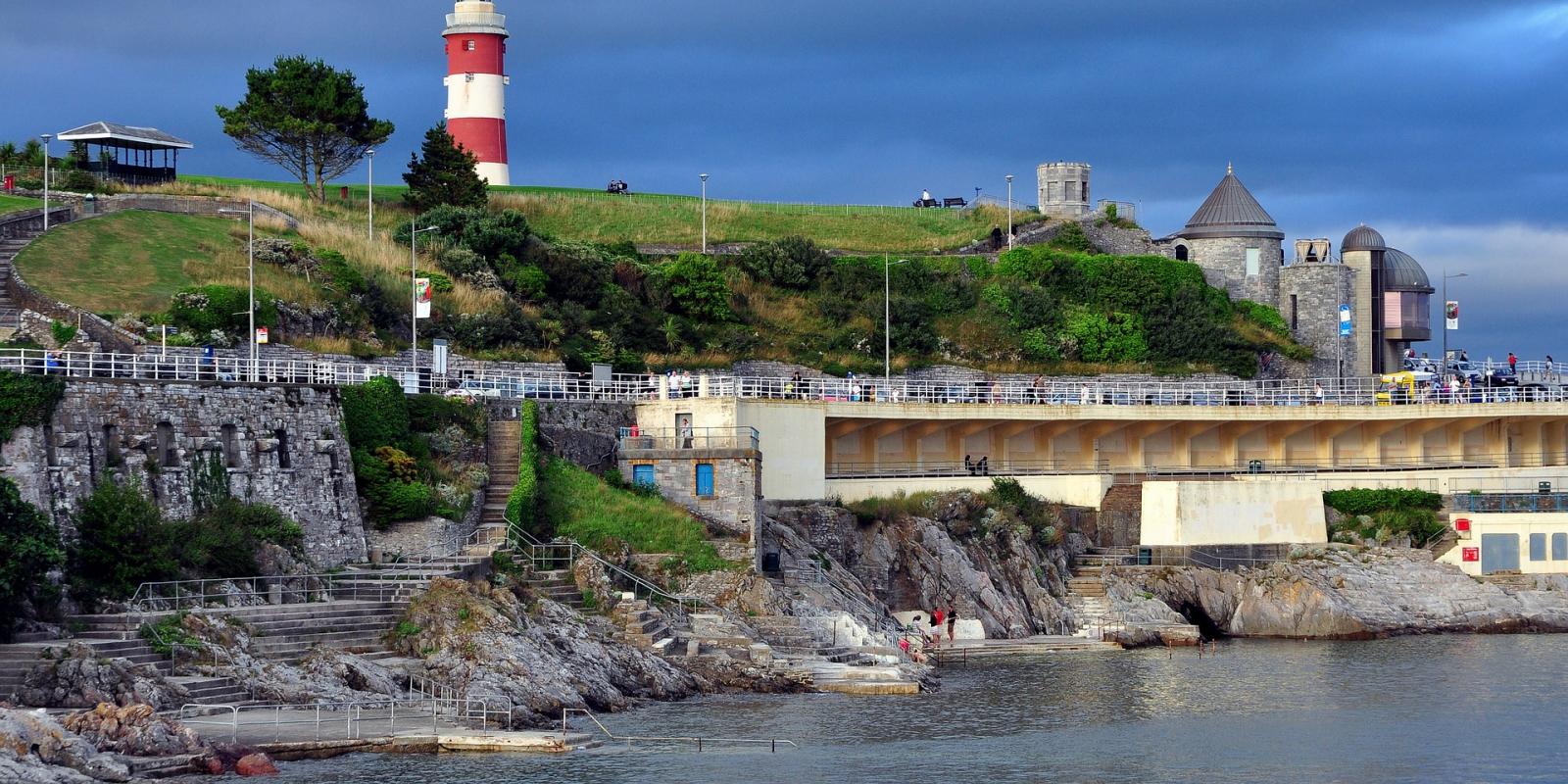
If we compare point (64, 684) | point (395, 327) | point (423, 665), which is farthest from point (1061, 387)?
point (64, 684)

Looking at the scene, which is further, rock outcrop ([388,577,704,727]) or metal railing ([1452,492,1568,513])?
metal railing ([1452,492,1568,513])

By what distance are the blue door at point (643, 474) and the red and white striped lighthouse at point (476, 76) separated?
1542 inches

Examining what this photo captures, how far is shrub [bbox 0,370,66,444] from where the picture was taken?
133 feet

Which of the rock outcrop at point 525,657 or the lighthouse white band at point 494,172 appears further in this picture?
the lighthouse white band at point 494,172

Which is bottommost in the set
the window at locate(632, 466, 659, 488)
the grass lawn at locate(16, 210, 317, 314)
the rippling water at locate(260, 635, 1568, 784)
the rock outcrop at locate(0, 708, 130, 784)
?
the rippling water at locate(260, 635, 1568, 784)

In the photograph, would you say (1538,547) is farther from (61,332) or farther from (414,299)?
(61,332)

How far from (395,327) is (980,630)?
22678 millimetres

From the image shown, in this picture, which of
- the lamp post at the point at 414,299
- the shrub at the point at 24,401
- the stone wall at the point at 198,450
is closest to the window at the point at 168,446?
the stone wall at the point at 198,450

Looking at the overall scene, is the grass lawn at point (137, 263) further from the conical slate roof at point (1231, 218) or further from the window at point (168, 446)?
the conical slate roof at point (1231, 218)

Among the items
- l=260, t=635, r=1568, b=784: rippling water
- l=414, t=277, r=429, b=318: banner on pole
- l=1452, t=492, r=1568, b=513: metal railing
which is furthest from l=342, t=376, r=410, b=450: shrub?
l=1452, t=492, r=1568, b=513: metal railing

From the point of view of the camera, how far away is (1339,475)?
217 ft

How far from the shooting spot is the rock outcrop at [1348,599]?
2258 inches

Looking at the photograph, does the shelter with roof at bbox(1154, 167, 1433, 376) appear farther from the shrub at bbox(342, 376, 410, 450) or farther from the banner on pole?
the shrub at bbox(342, 376, 410, 450)

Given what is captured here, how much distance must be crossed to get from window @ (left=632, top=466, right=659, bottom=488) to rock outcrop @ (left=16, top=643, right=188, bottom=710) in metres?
18.8
